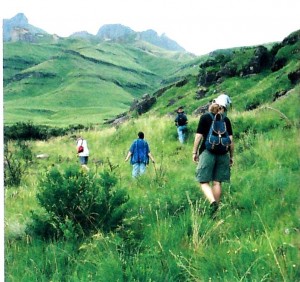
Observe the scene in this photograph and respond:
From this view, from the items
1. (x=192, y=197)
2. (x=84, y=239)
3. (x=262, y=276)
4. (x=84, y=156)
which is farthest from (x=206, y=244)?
(x=84, y=156)

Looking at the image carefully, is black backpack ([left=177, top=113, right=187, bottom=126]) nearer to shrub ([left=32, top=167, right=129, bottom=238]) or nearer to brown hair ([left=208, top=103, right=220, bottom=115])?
brown hair ([left=208, top=103, right=220, bottom=115])

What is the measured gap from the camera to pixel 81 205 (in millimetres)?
5809

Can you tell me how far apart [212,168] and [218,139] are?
0.42 metres

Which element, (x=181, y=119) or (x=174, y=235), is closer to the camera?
(x=174, y=235)

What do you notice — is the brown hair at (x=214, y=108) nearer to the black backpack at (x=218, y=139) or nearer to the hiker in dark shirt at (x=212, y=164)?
the hiker in dark shirt at (x=212, y=164)

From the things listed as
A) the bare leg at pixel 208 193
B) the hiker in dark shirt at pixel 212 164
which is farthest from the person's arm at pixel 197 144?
the bare leg at pixel 208 193

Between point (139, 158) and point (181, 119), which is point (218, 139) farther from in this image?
point (181, 119)

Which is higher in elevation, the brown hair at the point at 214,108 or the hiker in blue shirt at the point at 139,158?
the brown hair at the point at 214,108

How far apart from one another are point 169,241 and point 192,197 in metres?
2.13

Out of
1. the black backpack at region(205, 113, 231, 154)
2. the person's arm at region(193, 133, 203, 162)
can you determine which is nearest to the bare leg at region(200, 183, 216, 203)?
the black backpack at region(205, 113, 231, 154)

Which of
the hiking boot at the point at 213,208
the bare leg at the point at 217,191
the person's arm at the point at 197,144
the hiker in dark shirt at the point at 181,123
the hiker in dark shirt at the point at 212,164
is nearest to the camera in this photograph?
the hiking boot at the point at 213,208

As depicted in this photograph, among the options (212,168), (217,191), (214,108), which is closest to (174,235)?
(217,191)

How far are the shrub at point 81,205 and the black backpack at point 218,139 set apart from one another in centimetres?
165

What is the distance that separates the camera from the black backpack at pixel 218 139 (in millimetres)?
7113
